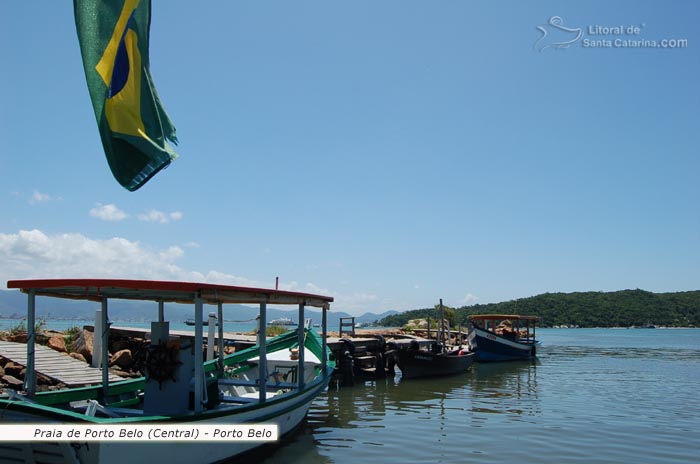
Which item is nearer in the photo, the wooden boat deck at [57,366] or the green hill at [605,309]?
the wooden boat deck at [57,366]

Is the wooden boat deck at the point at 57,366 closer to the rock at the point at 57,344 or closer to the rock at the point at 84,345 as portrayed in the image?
the rock at the point at 57,344

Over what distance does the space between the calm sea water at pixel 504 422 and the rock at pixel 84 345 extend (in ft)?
21.9

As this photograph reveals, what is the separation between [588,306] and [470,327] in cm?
9735

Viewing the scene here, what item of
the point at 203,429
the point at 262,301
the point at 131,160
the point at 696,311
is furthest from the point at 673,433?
the point at 696,311

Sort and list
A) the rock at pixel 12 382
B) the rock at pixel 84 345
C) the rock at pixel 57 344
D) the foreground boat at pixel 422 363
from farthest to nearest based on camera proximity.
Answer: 1. the foreground boat at pixel 422 363
2. the rock at pixel 84 345
3. the rock at pixel 57 344
4. the rock at pixel 12 382

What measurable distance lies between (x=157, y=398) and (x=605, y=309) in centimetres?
Answer: 12422

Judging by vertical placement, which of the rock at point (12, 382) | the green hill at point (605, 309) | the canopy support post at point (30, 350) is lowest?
the green hill at point (605, 309)

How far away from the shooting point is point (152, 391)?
864 centimetres

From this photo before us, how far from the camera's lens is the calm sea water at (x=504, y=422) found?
11.1 m

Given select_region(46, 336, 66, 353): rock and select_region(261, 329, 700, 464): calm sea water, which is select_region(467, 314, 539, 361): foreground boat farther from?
select_region(46, 336, 66, 353): rock

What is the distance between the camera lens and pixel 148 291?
8961 millimetres

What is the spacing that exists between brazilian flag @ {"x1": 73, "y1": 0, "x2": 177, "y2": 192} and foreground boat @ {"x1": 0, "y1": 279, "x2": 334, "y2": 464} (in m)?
2.42

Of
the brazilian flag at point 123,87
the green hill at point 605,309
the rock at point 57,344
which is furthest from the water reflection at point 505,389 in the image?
the green hill at point 605,309

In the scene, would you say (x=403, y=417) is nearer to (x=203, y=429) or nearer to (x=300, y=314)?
(x=300, y=314)
